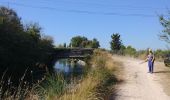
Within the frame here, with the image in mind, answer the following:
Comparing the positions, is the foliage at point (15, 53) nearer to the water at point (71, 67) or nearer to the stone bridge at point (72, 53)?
the water at point (71, 67)

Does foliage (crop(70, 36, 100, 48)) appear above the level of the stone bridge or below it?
above

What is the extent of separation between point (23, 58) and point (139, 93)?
134 feet

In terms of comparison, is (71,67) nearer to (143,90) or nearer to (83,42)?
(83,42)

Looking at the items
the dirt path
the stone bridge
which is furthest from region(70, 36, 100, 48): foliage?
the dirt path

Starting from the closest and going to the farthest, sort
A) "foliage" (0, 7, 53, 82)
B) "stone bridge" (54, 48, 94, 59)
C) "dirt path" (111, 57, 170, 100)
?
"dirt path" (111, 57, 170, 100) < "foliage" (0, 7, 53, 82) < "stone bridge" (54, 48, 94, 59)

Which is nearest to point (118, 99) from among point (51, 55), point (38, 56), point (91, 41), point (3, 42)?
point (3, 42)

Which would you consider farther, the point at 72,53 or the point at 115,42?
the point at 115,42

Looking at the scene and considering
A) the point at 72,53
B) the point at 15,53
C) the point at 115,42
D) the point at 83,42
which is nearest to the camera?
the point at 15,53

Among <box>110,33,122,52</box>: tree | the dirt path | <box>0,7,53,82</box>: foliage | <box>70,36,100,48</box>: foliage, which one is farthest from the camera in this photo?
<box>70,36,100,48</box>: foliage

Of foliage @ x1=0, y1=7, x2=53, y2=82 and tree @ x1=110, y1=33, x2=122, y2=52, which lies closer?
foliage @ x1=0, y1=7, x2=53, y2=82

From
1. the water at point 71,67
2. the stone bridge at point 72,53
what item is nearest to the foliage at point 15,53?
the water at point 71,67

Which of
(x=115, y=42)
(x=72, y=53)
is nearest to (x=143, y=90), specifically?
(x=72, y=53)

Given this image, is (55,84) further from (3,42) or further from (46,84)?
(3,42)

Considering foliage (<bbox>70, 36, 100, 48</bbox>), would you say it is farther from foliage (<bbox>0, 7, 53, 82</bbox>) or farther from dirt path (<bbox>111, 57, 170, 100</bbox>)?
dirt path (<bbox>111, 57, 170, 100</bbox>)
